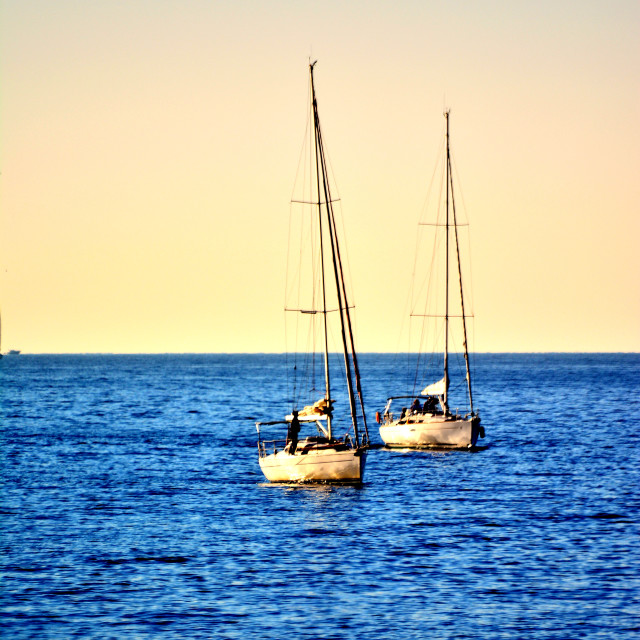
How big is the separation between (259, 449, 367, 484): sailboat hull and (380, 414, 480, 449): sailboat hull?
60.6 feet

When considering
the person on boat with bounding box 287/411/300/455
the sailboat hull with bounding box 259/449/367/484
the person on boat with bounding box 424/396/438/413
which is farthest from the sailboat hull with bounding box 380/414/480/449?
the person on boat with bounding box 287/411/300/455

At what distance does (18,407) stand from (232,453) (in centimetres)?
5966

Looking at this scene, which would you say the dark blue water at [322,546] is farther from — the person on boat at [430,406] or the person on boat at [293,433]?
the person on boat at [430,406]

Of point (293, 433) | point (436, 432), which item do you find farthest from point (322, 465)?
point (436, 432)

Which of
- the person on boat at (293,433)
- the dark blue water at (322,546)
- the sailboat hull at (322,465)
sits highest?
the person on boat at (293,433)

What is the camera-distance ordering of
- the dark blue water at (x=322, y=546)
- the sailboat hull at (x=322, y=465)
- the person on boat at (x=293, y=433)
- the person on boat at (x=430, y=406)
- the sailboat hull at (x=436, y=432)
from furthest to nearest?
the person on boat at (x=430, y=406) → the sailboat hull at (x=436, y=432) → the sailboat hull at (x=322, y=465) → the person on boat at (x=293, y=433) → the dark blue water at (x=322, y=546)

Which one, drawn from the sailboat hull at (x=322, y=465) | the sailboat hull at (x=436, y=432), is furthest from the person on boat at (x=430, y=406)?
the sailboat hull at (x=322, y=465)

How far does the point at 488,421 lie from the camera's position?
100125mm

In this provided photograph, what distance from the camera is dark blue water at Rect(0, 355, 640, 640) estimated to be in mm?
28156

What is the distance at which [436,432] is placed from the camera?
67.9m

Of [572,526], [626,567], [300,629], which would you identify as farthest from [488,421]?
[300,629]

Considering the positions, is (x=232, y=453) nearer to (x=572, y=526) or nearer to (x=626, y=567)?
(x=572, y=526)

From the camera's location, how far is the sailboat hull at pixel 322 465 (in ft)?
161

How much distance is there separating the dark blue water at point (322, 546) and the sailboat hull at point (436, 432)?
100 cm
